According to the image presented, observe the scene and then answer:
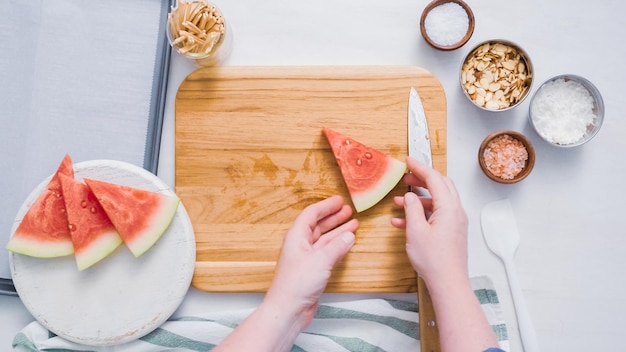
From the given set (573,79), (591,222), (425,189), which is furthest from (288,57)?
(591,222)

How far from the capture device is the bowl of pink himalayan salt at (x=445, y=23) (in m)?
1.35

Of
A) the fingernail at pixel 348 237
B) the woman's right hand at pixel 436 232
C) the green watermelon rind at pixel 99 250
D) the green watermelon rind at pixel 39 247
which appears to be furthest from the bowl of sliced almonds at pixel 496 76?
the green watermelon rind at pixel 39 247

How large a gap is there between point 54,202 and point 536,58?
1.35 m

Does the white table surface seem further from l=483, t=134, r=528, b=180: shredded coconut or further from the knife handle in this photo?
the knife handle

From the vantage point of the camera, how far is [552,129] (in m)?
1.35

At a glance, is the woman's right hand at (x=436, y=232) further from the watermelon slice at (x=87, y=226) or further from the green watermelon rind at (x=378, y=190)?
the watermelon slice at (x=87, y=226)

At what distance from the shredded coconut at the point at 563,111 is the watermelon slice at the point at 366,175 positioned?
401 mm

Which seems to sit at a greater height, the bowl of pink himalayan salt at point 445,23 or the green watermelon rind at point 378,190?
the bowl of pink himalayan salt at point 445,23

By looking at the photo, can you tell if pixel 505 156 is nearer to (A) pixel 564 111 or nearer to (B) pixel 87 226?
(A) pixel 564 111

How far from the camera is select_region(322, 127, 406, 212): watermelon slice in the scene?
1314mm

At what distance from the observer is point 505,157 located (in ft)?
4.41

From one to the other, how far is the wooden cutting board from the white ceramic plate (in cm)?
7

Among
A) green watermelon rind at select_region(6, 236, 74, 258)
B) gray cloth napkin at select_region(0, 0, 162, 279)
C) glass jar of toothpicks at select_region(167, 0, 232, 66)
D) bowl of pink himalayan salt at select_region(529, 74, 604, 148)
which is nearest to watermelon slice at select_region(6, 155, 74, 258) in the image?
green watermelon rind at select_region(6, 236, 74, 258)

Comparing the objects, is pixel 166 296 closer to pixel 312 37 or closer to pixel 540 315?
pixel 312 37
